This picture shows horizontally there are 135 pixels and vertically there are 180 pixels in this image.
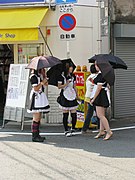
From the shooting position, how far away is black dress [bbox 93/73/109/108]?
28.8ft

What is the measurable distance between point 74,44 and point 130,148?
403cm

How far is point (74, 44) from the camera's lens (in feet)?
36.4

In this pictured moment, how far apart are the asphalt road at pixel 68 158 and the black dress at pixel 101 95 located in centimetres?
86

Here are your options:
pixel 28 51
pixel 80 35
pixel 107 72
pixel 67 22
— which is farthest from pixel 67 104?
pixel 28 51

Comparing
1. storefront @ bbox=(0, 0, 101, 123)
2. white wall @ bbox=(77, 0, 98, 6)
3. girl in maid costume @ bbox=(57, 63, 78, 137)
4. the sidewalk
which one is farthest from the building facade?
girl in maid costume @ bbox=(57, 63, 78, 137)

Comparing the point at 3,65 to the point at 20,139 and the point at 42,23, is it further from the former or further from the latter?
the point at 20,139

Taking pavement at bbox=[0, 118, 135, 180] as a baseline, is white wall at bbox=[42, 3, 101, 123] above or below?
above

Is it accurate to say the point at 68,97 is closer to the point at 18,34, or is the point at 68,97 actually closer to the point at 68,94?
the point at 68,94

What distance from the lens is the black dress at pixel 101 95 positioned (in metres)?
8.78

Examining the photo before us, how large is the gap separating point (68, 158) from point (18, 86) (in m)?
3.54

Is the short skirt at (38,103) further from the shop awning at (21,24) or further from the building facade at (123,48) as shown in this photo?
the building facade at (123,48)

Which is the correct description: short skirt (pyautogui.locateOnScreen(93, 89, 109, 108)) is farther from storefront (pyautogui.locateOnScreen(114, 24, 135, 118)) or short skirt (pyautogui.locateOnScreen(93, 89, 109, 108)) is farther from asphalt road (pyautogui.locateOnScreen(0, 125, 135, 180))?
storefront (pyautogui.locateOnScreen(114, 24, 135, 118))

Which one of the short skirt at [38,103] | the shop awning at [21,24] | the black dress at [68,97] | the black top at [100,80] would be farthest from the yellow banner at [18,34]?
the black top at [100,80]

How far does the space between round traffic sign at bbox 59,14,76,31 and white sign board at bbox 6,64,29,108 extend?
150 centimetres
